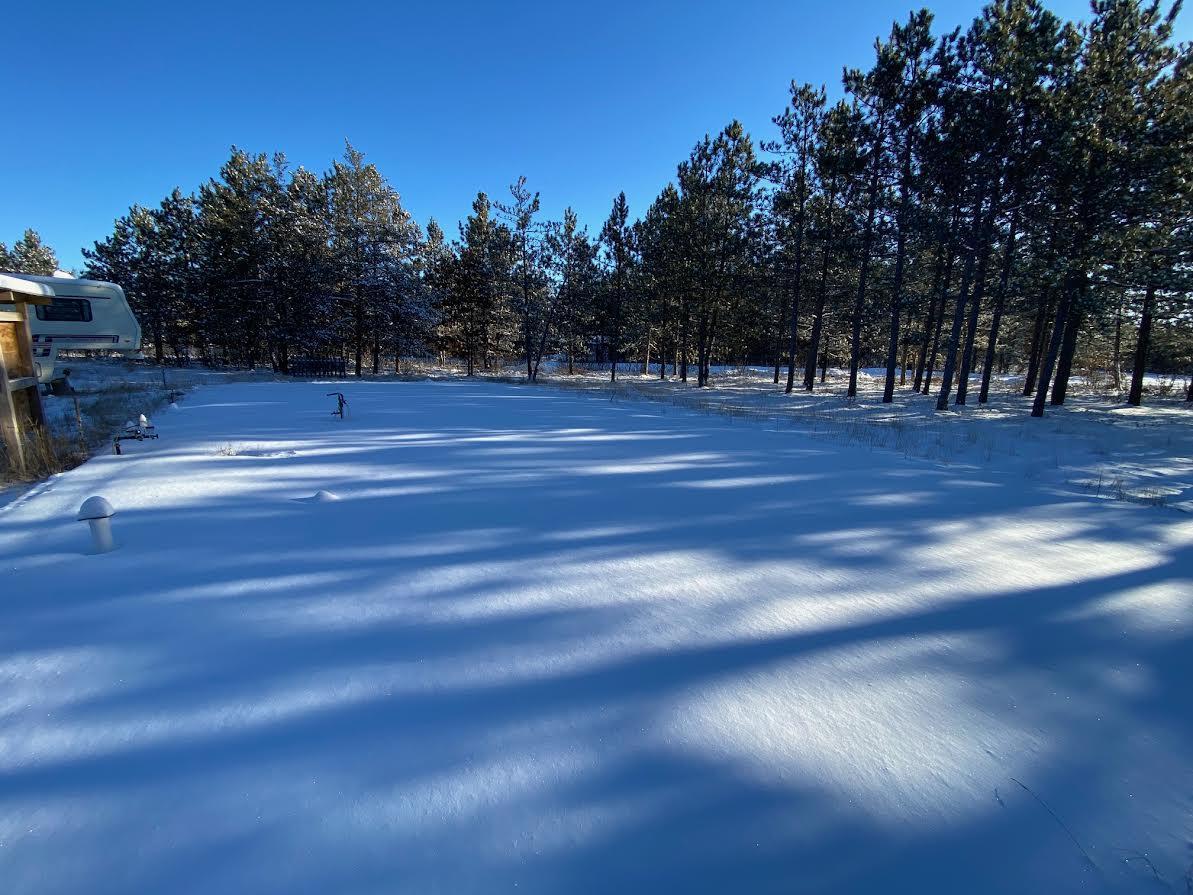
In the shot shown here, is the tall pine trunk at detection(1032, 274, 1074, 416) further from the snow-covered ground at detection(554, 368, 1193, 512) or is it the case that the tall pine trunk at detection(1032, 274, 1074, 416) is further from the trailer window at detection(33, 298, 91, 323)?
the trailer window at detection(33, 298, 91, 323)

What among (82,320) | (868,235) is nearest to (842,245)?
(868,235)

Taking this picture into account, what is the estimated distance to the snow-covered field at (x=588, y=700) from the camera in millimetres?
1187

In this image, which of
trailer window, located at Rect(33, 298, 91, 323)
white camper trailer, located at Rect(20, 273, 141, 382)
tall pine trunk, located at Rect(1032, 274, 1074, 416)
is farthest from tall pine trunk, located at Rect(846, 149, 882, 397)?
trailer window, located at Rect(33, 298, 91, 323)

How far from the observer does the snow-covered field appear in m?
1.19

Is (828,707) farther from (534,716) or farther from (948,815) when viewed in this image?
(534,716)

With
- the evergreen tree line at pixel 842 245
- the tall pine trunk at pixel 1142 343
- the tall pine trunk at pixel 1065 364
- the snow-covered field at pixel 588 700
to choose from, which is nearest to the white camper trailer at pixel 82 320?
the evergreen tree line at pixel 842 245

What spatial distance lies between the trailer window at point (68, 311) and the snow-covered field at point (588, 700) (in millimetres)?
15792

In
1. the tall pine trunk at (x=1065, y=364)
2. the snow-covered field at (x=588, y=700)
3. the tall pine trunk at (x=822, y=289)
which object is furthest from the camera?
the tall pine trunk at (x=822, y=289)

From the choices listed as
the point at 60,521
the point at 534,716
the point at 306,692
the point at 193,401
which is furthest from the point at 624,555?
the point at 193,401

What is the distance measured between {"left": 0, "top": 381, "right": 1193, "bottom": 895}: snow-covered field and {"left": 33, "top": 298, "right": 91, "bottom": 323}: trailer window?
1579 centimetres

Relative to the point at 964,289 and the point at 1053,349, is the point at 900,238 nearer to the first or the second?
the point at 964,289

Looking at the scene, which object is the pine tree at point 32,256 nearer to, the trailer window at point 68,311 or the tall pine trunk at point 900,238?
the trailer window at point 68,311

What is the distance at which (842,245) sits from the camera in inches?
671

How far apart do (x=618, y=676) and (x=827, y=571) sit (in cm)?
155
